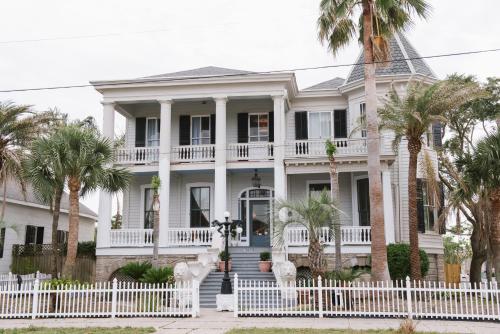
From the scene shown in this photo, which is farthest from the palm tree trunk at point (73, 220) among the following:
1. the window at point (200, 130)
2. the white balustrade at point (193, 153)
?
the window at point (200, 130)

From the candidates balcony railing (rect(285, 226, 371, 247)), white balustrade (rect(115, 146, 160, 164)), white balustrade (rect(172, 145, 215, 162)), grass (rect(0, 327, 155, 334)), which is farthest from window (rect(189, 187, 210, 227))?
grass (rect(0, 327, 155, 334))

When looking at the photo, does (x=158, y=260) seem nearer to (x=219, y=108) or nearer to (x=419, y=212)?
(x=219, y=108)

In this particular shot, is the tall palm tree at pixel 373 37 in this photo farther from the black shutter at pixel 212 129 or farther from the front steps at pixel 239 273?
the black shutter at pixel 212 129

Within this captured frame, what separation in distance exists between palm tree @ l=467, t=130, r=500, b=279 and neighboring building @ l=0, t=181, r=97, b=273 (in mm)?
19782

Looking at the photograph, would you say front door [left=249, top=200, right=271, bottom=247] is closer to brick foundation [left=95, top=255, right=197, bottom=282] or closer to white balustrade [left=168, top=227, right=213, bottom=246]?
white balustrade [left=168, top=227, right=213, bottom=246]

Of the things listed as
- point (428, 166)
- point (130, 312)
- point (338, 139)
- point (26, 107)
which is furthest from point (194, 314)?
point (26, 107)

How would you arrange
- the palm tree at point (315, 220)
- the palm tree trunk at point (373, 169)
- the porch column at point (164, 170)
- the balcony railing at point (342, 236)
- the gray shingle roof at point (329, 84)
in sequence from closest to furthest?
the palm tree at point (315, 220) → the palm tree trunk at point (373, 169) → the balcony railing at point (342, 236) → the porch column at point (164, 170) → the gray shingle roof at point (329, 84)

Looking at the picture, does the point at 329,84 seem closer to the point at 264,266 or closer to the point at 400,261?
the point at 400,261

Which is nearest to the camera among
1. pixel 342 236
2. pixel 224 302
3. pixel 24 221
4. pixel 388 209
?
pixel 224 302

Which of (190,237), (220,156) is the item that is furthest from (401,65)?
(190,237)

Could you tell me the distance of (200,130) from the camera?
24.9 meters

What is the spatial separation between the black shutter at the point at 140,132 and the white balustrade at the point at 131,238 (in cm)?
464

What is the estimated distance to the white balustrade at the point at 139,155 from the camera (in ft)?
76.7

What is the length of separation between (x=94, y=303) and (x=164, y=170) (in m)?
8.51
